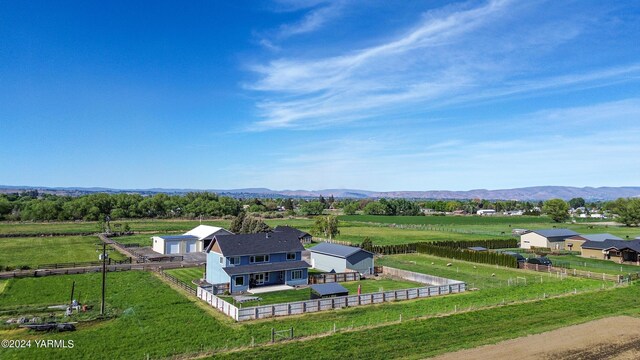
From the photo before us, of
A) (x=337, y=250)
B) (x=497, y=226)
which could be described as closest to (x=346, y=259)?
(x=337, y=250)

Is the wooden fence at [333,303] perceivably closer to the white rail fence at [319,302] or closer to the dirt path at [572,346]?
the white rail fence at [319,302]

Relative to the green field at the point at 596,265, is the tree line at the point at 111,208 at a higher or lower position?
higher

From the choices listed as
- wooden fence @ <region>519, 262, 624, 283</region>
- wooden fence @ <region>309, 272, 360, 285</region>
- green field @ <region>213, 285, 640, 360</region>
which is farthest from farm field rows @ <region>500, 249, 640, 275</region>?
wooden fence @ <region>309, 272, 360, 285</region>

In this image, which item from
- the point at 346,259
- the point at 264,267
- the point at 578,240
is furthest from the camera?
the point at 578,240

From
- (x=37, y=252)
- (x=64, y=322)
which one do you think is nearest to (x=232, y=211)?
(x=37, y=252)

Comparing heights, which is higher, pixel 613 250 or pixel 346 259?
pixel 346 259

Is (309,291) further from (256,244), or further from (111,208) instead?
(111,208)

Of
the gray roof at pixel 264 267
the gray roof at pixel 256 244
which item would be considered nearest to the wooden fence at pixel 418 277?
the gray roof at pixel 264 267
